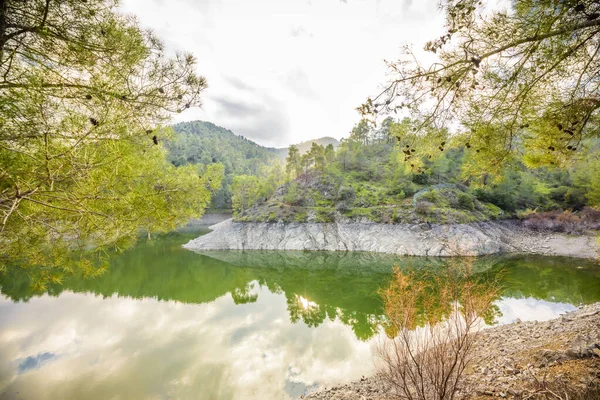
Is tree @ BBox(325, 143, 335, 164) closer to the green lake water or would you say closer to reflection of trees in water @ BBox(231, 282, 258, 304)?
the green lake water

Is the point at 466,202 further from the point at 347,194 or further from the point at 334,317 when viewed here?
the point at 334,317

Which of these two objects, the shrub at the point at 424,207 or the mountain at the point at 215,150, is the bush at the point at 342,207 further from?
the mountain at the point at 215,150

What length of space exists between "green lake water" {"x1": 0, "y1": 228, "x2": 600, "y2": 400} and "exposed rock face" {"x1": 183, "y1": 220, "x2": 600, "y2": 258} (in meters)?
2.84

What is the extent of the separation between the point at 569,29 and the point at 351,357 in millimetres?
9916

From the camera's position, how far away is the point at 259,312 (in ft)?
46.3

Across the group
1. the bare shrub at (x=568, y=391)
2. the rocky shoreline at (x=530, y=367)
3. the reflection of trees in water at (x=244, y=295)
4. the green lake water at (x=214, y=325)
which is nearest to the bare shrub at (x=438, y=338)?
the rocky shoreline at (x=530, y=367)

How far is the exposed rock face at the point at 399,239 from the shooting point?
25.1 metres

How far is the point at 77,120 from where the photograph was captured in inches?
120

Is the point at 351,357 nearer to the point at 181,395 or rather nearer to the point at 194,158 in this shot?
the point at 181,395

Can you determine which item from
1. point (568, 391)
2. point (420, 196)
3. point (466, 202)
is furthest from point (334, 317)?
point (466, 202)

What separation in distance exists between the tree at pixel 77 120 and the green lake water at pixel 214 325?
252 inches

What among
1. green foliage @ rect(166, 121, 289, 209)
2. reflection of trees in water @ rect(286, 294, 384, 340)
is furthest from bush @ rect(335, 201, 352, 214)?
reflection of trees in water @ rect(286, 294, 384, 340)

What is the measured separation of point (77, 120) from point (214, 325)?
40.0 feet

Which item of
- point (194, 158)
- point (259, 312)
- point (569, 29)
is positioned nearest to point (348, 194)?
point (259, 312)
